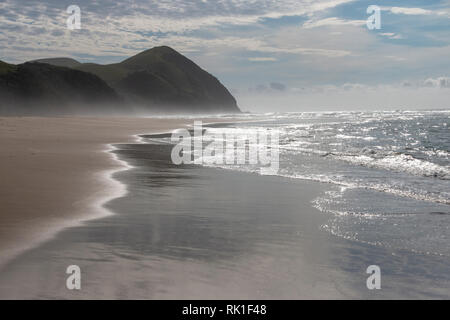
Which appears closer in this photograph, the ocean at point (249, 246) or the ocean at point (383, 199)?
the ocean at point (249, 246)

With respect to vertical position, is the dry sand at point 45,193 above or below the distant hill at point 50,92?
below

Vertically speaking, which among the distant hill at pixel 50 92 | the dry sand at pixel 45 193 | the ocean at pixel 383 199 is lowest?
the ocean at pixel 383 199

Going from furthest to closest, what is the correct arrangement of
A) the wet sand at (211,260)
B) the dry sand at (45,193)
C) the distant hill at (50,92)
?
the distant hill at (50,92)
the dry sand at (45,193)
the wet sand at (211,260)

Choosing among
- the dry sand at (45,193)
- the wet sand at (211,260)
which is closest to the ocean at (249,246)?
the wet sand at (211,260)

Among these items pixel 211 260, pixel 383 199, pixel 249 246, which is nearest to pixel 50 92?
pixel 383 199

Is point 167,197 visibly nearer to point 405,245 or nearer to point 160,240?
point 160,240

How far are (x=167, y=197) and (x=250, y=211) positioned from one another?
2.31 metres

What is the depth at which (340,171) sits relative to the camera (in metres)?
17.0

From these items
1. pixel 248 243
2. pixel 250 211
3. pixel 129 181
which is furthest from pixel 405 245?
pixel 129 181

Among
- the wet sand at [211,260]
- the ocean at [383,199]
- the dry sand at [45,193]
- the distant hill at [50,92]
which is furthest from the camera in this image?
the distant hill at [50,92]

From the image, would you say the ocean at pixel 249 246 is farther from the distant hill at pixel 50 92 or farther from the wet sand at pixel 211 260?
the distant hill at pixel 50 92

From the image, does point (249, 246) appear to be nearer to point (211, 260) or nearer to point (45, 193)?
point (211, 260)

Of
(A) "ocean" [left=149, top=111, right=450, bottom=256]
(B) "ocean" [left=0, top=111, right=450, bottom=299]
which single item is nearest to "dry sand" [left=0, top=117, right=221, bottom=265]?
(B) "ocean" [left=0, top=111, right=450, bottom=299]
